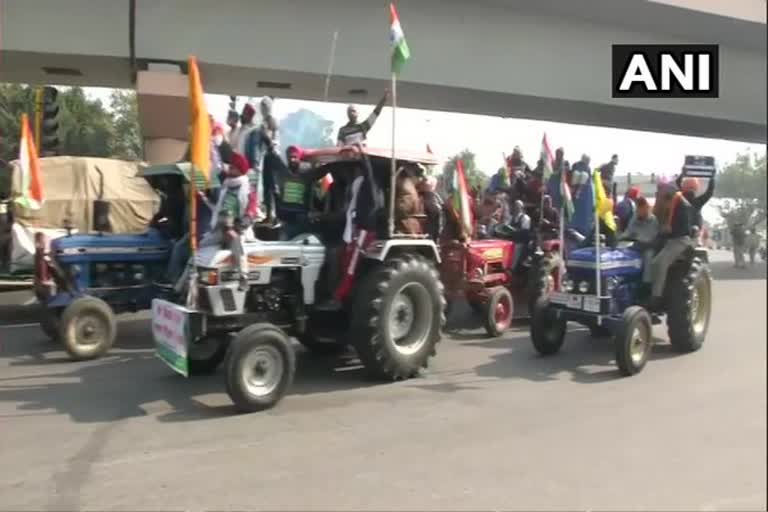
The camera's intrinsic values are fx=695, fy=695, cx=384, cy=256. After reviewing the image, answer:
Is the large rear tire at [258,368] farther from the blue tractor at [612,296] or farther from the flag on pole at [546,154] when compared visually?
the flag on pole at [546,154]

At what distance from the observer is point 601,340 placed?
891cm

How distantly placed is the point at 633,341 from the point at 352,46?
7.93 metres

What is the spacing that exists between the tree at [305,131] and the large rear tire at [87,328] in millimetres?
2759

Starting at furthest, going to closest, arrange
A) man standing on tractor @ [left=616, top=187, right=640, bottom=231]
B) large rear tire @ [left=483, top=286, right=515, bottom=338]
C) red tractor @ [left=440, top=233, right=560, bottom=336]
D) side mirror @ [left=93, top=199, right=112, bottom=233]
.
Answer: man standing on tractor @ [left=616, top=187, right=640, bottom=231] → red tractor @ [left=440, top=233, right=560, bottom=336] → large rear tire @ [left=483, top=286, right=515, bottom=338] → side mirror @ [left=93, top=199, right=112, bottom=233]

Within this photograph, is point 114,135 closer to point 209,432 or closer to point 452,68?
point 209,432

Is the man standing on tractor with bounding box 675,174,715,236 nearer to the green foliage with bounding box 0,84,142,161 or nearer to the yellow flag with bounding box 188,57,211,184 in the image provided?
the yellow flag with bounding box 188,57,211,184

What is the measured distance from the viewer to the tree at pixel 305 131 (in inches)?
282

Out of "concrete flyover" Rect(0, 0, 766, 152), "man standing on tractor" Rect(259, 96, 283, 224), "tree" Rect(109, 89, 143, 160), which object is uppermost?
"concrete flyover" Rect(0, 0, 766, 152)

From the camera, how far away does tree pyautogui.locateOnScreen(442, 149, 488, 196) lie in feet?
30.9

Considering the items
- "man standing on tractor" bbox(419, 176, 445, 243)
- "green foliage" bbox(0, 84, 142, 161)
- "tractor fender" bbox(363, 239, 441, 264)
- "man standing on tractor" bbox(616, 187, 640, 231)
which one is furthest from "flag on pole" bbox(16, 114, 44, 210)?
"man standing on tractor" bbox(616, 187, 640, 231)

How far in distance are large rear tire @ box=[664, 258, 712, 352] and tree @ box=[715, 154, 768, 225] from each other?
6.02 ft

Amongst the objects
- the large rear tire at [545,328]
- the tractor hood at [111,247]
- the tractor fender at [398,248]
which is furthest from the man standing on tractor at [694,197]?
the tractor hood at [111,247]

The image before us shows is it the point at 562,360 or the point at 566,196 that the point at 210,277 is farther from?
the point at 566,196

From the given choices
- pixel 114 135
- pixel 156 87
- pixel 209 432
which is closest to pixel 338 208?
pixel 209 432
